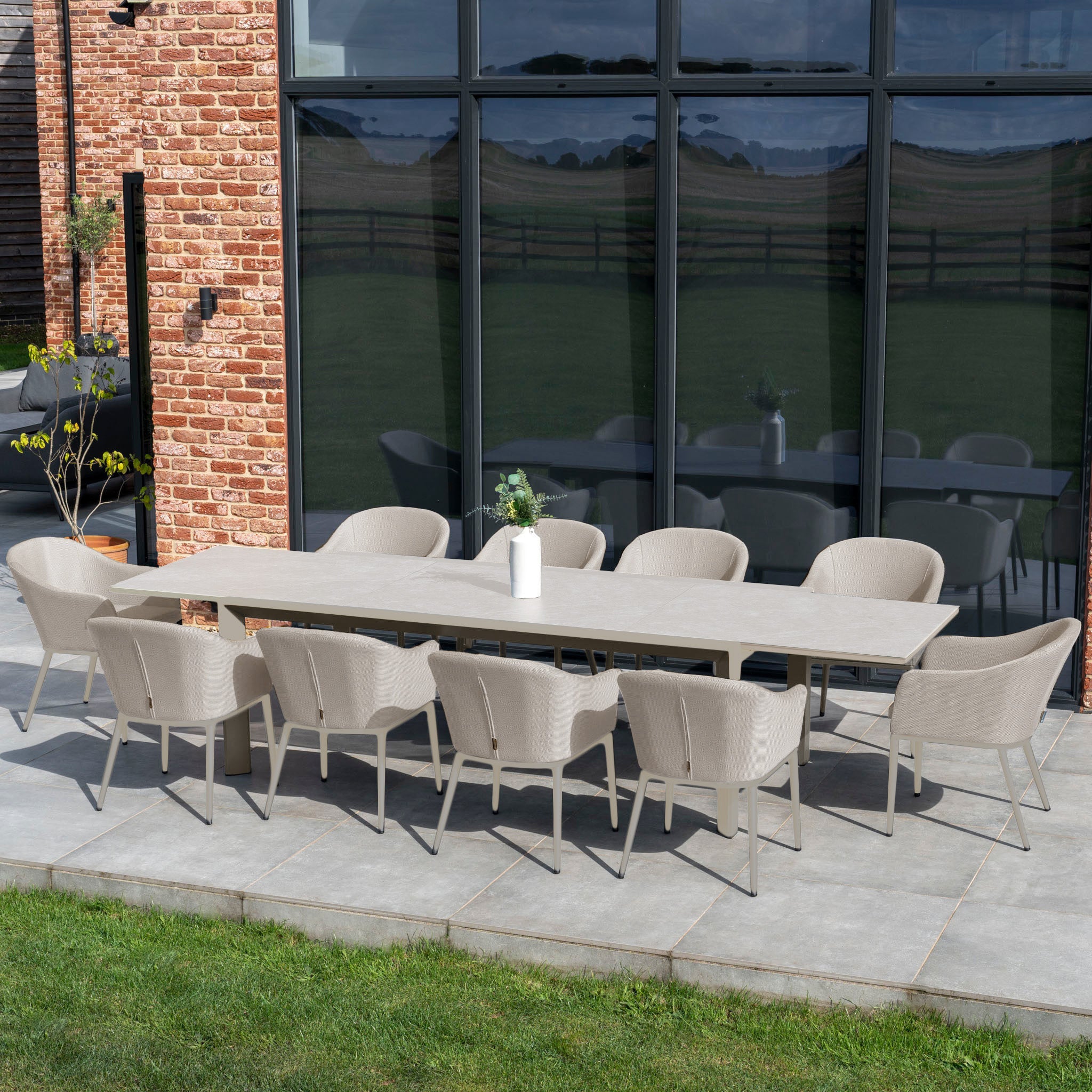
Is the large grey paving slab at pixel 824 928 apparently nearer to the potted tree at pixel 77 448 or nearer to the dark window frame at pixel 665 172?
the dark window frame at pixel 665 172

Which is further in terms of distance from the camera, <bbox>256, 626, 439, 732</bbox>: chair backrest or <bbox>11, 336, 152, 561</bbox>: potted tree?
<bbox>11, 336, 152, 561</bbox>: potted tree

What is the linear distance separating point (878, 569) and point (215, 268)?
12.4 ft

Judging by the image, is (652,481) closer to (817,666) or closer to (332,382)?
(817,666)

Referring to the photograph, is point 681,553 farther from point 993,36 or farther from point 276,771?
point 993,36

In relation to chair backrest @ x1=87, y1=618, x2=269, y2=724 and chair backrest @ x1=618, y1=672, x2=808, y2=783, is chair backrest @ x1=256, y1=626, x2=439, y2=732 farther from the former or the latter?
chair backrest @ x1=618, y1=672, x2=808, y2=783

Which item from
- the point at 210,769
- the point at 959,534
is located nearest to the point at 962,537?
the point at 959,534

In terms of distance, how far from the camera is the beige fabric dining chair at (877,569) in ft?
21.6

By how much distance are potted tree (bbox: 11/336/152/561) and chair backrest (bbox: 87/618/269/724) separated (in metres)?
2.76

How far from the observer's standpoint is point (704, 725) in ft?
16.1

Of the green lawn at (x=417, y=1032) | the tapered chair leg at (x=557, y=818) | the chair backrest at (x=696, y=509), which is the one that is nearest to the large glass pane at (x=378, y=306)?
the chair backrest at (x=696, y=509)

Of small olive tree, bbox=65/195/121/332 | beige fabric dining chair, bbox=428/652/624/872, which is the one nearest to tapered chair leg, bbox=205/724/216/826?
beige fabric dining chair, bbox=428/652/624/872

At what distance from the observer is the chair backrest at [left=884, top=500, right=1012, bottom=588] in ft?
23.2

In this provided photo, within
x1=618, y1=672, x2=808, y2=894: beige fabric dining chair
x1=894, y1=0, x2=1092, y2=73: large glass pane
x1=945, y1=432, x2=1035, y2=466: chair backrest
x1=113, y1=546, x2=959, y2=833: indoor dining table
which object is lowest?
x1=618, y1=672, x2=808, y2=894: beige fabric dining chair

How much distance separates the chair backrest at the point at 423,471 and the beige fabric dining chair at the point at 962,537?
2225 millimetres
